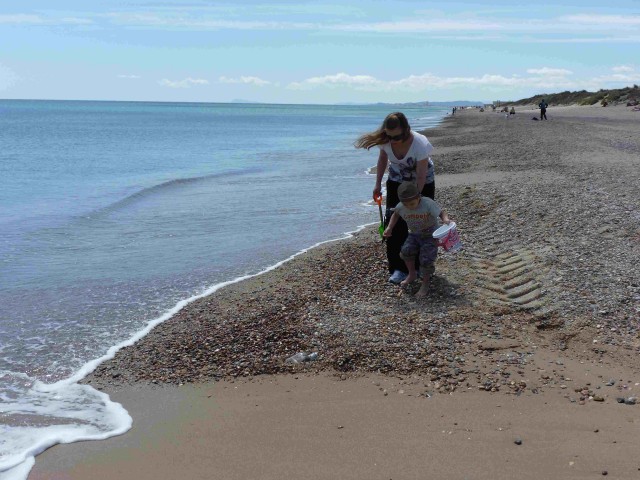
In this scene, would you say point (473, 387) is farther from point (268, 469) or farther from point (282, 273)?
point (282, 273)

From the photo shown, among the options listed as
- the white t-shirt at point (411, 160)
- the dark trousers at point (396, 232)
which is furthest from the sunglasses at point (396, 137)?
the dark trousers at point (396, 232)

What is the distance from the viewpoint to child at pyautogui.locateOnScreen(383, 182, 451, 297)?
6926 millimetres

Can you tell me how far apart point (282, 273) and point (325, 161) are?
1992 cm

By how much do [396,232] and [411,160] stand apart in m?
0.83

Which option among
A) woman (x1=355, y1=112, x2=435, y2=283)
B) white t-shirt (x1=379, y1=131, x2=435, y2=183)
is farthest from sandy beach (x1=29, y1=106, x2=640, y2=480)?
white t-shirt (x1=379, y1=131, x2=435, y2=183)

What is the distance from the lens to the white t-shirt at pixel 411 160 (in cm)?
705

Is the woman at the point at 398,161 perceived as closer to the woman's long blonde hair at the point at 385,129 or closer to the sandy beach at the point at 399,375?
the woman's long blonde hair at the point at 385,129

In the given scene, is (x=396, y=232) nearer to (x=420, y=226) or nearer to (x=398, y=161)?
(x=420, y=226)

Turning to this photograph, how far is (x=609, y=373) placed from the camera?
5.09 m

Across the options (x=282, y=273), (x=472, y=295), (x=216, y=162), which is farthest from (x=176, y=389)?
(x=216, y=162)

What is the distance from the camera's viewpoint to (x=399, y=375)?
530cm

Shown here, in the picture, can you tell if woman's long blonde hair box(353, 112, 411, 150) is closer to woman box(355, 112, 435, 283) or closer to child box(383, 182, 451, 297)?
woman box(355, 112, 435, 283)

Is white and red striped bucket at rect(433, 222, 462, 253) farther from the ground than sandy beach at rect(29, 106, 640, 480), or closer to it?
farther from the ground

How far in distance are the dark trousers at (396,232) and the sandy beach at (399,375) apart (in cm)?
27
